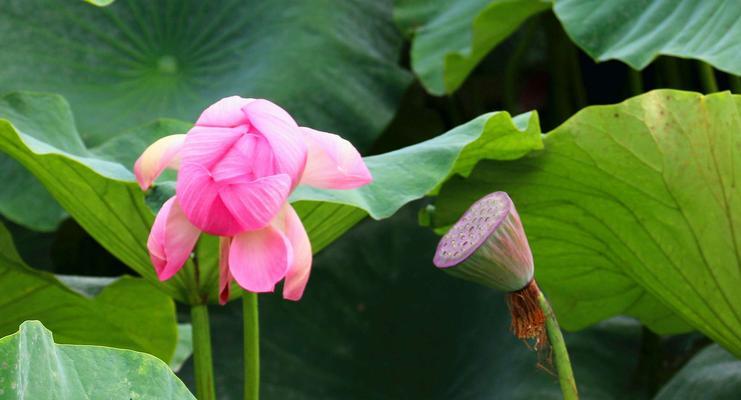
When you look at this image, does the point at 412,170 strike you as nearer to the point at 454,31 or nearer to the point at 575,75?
the point at 454,31

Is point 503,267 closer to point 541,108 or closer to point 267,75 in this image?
point 267,75

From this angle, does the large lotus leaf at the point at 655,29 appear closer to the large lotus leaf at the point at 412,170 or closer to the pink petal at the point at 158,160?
the large lotus leaf at the point at 412,170

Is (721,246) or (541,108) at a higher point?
(721,246)

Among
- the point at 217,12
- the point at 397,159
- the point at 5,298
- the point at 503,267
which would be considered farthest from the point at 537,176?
the point at 217,12

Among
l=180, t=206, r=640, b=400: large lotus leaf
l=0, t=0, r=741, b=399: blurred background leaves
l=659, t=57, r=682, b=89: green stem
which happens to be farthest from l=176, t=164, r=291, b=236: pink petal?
l=659, t=57, r=682, b=89: green stem

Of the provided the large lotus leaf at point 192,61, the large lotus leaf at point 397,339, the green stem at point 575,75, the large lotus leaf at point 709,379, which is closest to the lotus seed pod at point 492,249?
the large lotus leaf at point 709,379

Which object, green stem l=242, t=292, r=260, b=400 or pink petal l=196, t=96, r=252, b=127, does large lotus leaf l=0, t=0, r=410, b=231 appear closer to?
green stem l=242, t=292, r=260, b=400

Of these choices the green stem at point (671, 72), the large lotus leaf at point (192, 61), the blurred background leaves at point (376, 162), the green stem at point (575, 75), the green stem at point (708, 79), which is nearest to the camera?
the blurred background leaves at point (376, 162)

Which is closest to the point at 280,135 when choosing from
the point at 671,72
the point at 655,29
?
the point at 655,29
